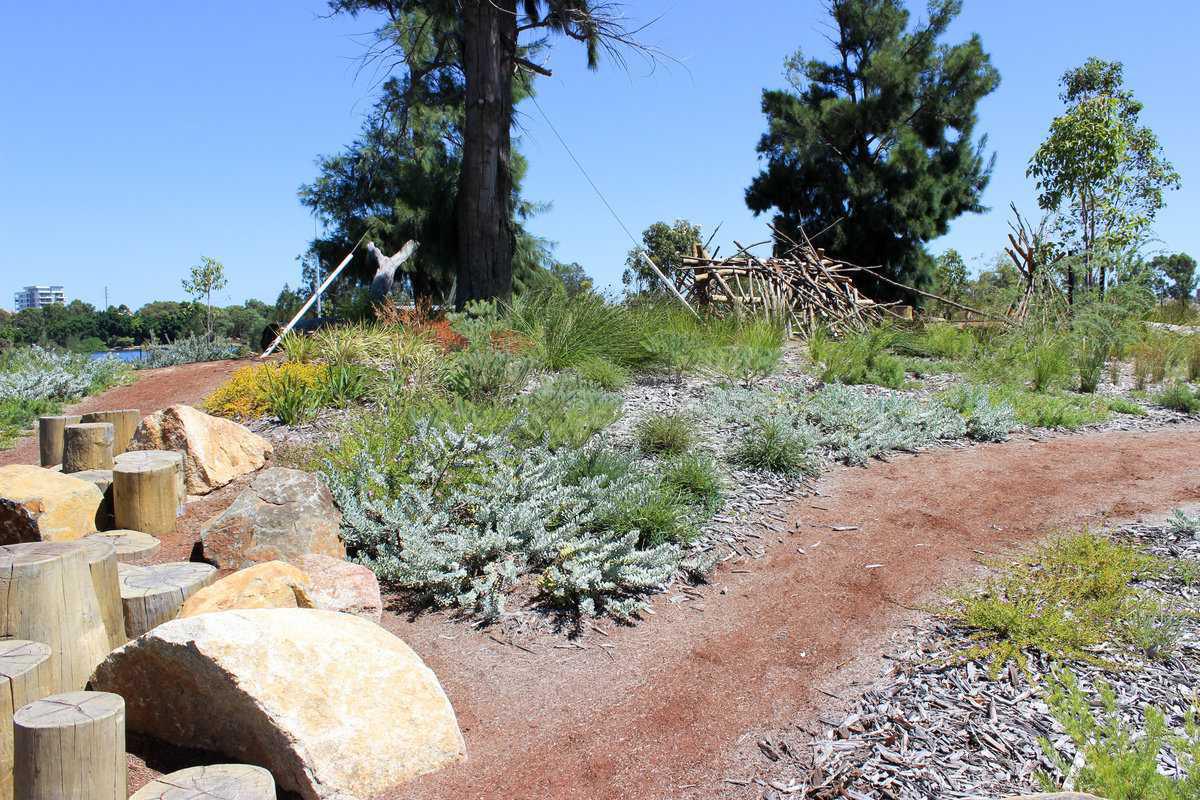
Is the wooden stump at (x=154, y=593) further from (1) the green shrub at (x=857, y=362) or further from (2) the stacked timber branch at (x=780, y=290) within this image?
(2) the stacked timber branch at (x=780, y=290)

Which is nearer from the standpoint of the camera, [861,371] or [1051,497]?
[1051,497]

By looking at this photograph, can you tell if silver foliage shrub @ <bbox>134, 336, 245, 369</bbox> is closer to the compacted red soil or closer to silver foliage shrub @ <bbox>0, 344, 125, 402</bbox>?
silver foliage shrub @ <bbox>0, 344, 125, 402</bbox>

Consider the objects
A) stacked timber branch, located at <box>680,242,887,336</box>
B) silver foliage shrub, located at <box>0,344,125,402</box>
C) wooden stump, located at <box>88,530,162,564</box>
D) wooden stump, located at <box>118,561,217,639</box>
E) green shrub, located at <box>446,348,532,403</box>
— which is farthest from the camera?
stacked timber branch, located at <box>680,242,887,336</box>

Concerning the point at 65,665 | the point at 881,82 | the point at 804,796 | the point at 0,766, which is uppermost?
the point at 881,82

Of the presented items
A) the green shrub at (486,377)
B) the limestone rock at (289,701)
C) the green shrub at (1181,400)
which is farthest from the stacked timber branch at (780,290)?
the limestone rock at (289,701)

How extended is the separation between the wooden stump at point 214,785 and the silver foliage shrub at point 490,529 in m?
1.68

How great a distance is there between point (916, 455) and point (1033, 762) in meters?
4.08

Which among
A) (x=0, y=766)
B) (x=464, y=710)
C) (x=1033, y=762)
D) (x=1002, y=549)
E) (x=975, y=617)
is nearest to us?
(x=0, y=766)

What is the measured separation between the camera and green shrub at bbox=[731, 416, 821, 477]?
592 centimetres

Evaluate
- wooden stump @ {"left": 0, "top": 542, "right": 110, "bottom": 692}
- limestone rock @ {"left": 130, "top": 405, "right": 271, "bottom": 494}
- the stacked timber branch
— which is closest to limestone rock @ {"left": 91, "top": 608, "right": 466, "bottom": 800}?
wooden stump @ {"left": 0, "top": 542, "right": 110, "bottom": 692}

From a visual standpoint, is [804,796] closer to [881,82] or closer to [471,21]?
[471,21]

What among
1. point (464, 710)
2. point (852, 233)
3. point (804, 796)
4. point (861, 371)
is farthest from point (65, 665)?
point (852, 233)

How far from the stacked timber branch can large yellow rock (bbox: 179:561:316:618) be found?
7.83 metres

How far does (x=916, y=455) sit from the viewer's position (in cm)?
666
